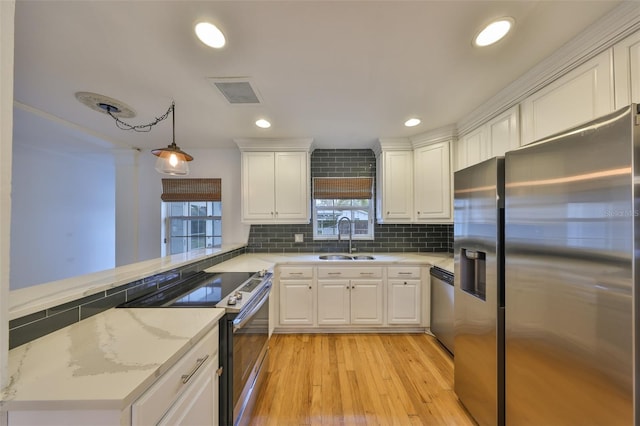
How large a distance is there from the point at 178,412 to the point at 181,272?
108cm

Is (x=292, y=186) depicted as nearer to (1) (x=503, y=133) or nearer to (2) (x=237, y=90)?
(2) (x=237, y=90)

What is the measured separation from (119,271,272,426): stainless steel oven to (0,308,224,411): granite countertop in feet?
0.51

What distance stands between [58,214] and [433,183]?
561cm

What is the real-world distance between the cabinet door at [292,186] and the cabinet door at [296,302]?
835 mm

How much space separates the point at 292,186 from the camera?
3033 mm

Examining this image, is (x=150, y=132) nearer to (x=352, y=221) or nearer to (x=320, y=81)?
(x=320, y=81)

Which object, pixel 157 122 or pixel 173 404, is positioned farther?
pixel 157 122

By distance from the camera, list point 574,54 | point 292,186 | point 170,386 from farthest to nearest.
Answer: point 292,186 → point 574,54 → point 170,386

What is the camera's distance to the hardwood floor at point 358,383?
158 cm

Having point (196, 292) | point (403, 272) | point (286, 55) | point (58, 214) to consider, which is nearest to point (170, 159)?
point (196, 292)

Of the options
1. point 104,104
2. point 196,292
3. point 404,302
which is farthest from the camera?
point 404,302

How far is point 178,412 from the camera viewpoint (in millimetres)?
844

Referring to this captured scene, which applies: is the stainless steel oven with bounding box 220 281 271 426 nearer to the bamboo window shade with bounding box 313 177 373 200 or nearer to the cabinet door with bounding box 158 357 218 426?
the cabinet door with bounding box 158 357 218 426

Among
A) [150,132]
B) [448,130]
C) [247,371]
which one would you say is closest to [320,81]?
[448,130]
